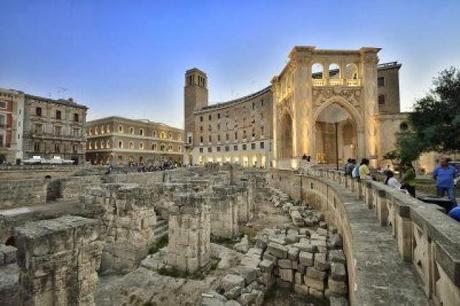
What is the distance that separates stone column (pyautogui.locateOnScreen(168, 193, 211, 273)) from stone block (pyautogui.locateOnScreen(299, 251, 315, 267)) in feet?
10.0

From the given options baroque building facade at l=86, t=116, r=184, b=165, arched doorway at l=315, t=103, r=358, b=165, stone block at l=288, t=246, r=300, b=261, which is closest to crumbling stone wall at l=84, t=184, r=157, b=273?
stone block at l=288, t=246, r=300, b=261

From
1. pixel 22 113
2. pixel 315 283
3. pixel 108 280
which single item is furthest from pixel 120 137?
pixel 315 283

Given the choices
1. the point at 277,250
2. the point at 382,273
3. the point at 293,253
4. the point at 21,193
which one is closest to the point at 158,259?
the point at 277,250

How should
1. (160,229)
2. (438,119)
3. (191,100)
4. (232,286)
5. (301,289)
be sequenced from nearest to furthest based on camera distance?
1. (232,286)
2. (301,289)
3. (160,229)
4. (438,119)
5. (191,100)

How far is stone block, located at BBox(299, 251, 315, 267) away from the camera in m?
7.26

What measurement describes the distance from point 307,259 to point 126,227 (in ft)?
20.5

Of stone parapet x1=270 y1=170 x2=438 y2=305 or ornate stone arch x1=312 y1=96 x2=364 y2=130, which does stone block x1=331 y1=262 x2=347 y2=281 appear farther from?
ornate stone arch x1=312 y1=96 x2=364 y2=130

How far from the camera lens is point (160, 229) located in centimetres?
1112

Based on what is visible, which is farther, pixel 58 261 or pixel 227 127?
pixel 227 127

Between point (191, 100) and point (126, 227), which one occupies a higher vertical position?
point (191, 100)

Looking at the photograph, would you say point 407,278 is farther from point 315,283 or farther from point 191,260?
point 191,260

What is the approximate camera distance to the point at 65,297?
4.12 metres

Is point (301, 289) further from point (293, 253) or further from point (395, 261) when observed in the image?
point (395, 261)

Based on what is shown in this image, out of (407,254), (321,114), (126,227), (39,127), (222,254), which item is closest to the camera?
(407,254)
